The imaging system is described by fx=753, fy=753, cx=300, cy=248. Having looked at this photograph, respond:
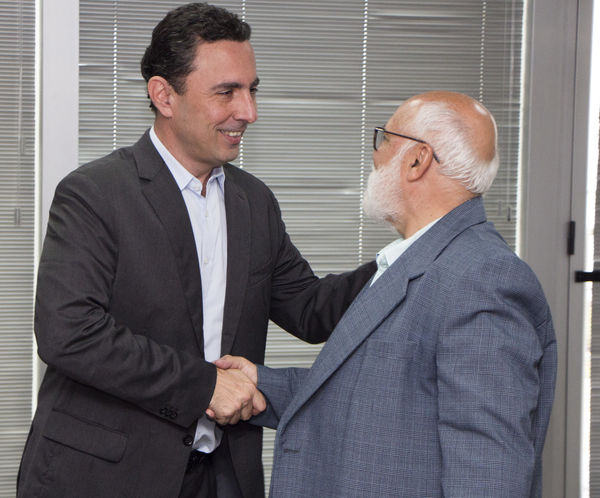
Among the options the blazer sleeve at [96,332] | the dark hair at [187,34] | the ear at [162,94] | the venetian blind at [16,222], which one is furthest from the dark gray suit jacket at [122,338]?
the venetian blind at [16,222]

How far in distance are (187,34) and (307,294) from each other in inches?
31.0

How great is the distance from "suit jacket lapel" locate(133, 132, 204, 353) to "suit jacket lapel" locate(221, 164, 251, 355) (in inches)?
3.1

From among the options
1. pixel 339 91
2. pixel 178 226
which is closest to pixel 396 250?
pixel 178 226

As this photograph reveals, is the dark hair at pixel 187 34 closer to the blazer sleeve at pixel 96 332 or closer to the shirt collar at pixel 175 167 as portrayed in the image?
the shirt collar at pixel 175 167

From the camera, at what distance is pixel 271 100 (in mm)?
2771

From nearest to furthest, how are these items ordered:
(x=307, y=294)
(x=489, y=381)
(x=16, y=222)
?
(x=489, y=381) → (x=307, y=294) → (x=16, y=222)

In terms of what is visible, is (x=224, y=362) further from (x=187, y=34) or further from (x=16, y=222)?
(x=16, y=222)

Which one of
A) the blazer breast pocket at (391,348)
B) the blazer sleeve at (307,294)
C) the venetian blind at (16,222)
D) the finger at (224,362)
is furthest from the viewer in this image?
the venetian blind at (16,222)

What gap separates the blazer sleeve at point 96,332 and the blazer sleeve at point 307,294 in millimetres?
475

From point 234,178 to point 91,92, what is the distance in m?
0.86

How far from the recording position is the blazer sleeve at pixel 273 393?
74.6 inches

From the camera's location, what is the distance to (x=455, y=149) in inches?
61.4

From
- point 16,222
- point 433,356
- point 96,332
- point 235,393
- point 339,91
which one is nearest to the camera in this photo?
point 433,356

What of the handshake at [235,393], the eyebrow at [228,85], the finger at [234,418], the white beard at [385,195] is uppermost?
the eyebrow at [228,85]
